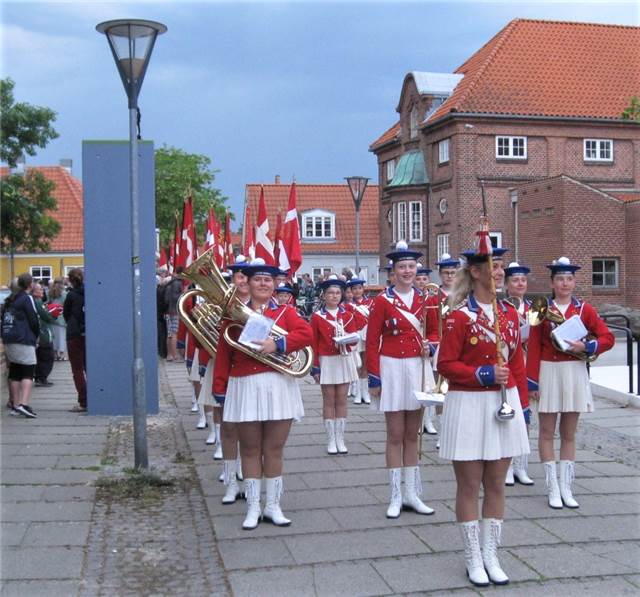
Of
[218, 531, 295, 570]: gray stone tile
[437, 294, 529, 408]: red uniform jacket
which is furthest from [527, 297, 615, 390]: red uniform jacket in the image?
[218, 531, 295, 570]: gray stone tile

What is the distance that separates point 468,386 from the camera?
18.7 ft

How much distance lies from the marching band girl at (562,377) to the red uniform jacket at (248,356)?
2.07 meters

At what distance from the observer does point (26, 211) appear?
104 feet

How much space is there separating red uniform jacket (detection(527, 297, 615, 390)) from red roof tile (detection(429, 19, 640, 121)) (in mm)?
33391

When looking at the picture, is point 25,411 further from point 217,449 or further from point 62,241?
point 62,241

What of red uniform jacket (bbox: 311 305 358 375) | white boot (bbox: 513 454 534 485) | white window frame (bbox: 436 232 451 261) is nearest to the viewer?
white boot (bbox: 513 454 534 485)

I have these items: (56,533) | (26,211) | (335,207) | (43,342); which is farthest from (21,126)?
(335,207)

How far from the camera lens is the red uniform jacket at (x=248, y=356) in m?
6.88

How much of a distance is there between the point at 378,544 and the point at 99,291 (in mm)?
7056

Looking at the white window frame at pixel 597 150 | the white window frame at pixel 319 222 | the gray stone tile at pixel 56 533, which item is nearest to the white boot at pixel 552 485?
the gray stone tile at pixel 56 533

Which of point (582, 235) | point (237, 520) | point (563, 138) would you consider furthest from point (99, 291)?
point (563, 138)

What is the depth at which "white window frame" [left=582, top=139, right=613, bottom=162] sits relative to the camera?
4131cm

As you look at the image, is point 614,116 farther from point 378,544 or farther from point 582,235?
point 378,544

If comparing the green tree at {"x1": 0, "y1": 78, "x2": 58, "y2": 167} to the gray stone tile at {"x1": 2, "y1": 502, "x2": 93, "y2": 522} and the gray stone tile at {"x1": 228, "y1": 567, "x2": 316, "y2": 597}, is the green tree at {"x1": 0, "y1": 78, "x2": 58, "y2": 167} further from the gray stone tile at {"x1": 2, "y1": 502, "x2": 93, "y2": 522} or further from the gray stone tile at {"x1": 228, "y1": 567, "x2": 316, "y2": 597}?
the gray stone tile at {"x1": 228, "y1": 567, "x2": 316, "y2": 597}
